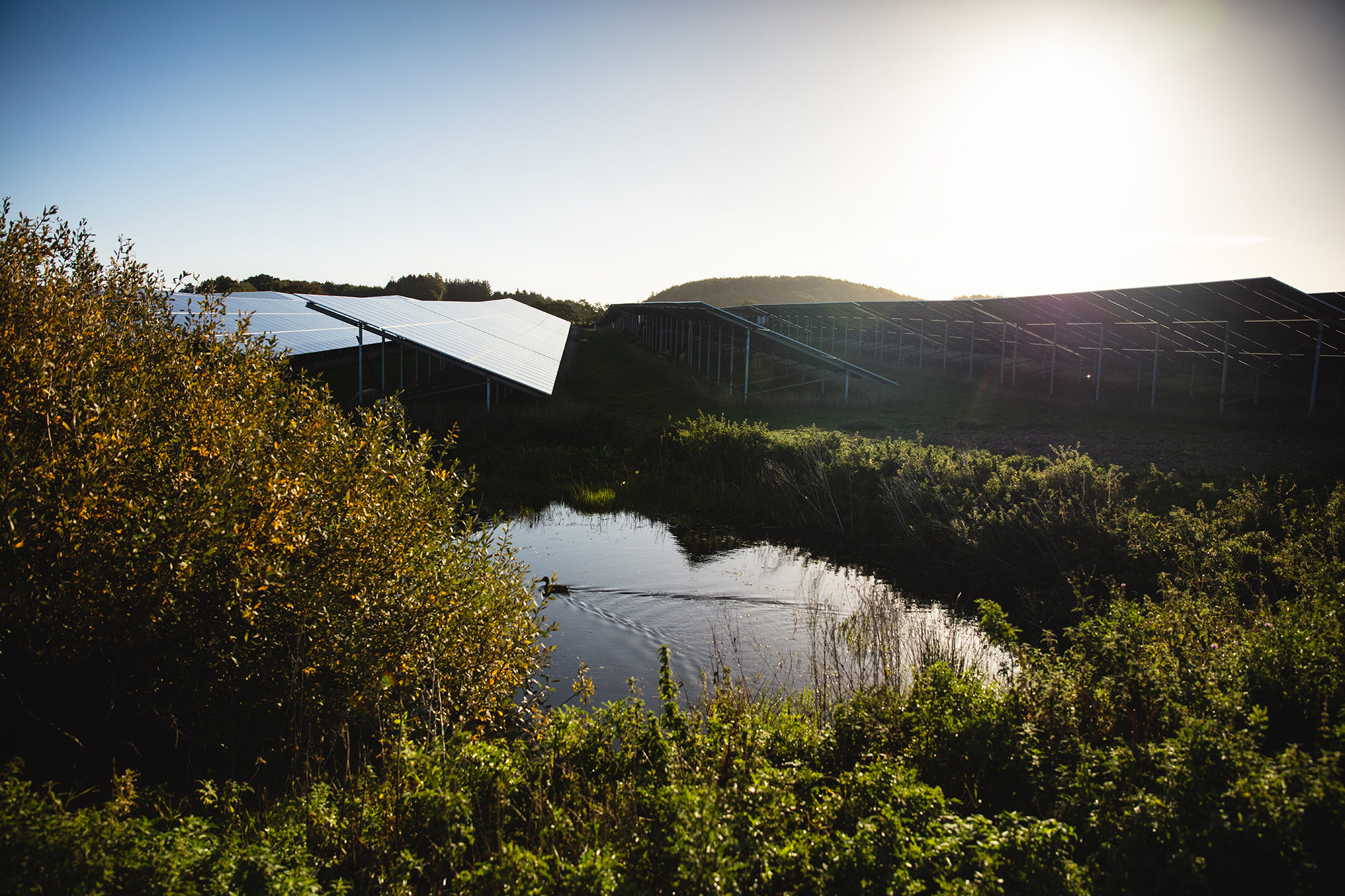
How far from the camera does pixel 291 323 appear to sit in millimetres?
28156

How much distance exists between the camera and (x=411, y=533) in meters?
5.48

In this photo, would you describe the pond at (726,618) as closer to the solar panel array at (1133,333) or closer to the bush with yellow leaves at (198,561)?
the bush with yellow leaves at (198,561)

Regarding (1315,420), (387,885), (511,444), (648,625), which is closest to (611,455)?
(511,444)

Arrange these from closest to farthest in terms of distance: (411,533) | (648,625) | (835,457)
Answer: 1. (411,533)
2. (648,625)
3. (835,457)

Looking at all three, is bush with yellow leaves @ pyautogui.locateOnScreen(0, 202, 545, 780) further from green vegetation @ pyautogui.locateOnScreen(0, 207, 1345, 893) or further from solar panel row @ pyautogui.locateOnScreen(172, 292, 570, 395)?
solar panel row @ pyautogui.locateOnScreen(172, 292, 570, 395)

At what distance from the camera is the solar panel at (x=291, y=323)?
79.0 feet

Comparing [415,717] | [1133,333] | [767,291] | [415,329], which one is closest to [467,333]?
[415,329]

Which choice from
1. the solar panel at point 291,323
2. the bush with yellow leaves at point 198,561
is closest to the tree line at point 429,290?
the solar panel at point 291,323

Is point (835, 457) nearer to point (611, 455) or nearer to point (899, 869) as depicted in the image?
point (611, 455)

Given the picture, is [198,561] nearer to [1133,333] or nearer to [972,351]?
[972,351]

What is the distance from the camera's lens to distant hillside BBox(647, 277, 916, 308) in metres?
158

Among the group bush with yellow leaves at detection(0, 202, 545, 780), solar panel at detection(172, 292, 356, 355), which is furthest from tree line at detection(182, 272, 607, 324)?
bush with yellow leaves at detection(0, 202, 545, 780)

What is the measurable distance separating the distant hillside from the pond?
146 metres

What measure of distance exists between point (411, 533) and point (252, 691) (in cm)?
154
